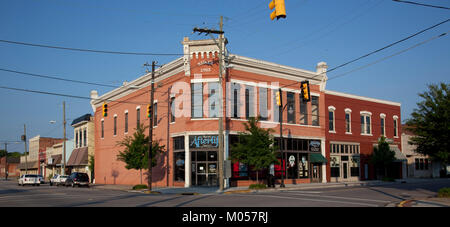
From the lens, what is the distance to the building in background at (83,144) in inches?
2275

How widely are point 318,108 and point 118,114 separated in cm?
2296

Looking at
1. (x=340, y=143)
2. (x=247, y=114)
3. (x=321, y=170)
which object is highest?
(x=247, y=114)

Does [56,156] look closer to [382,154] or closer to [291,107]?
[291,107]

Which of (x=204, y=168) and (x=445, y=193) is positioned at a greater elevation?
(x=204, y=168)

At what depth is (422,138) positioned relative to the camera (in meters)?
23.7

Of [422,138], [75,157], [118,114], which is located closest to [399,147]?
[422,138]

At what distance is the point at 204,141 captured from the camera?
34.1 metres

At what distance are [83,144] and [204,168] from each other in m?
33.0

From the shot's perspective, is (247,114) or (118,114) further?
(118,114)

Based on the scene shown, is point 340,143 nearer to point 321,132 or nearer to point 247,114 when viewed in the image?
point 321,132

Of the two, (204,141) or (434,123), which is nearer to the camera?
(434,123)

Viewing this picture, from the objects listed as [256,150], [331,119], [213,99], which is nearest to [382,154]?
[331,119]

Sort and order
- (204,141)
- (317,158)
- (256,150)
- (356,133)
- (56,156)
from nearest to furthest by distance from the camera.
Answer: (256,150) → (204,141) → (317,158) → (356,133) → (56,156)

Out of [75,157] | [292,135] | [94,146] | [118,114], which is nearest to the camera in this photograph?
[292,135]
